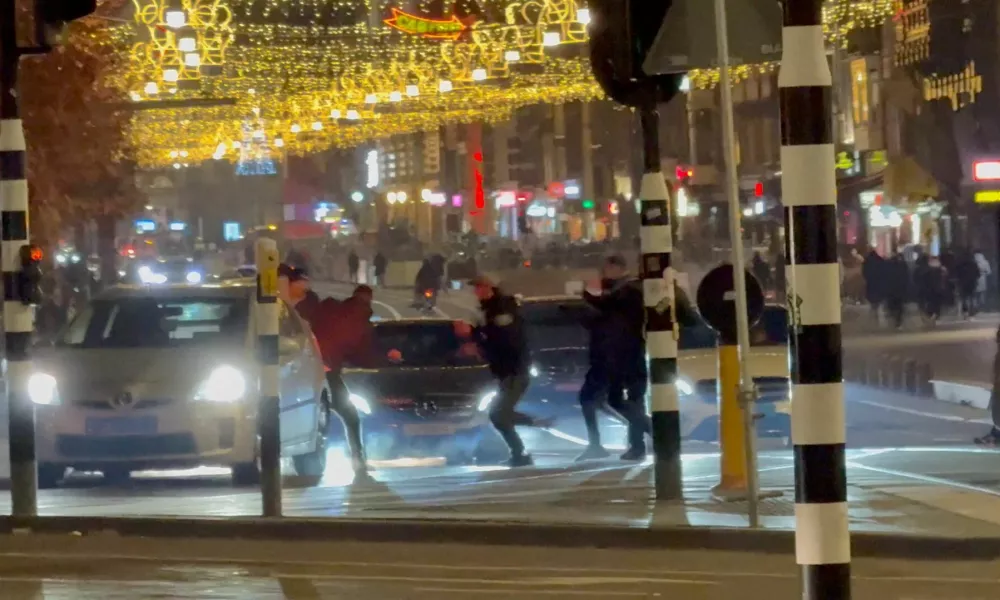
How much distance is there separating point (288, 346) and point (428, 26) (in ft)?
41.8

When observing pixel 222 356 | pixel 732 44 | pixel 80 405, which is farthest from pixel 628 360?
pixel 732 44

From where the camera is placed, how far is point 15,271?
11.3 m

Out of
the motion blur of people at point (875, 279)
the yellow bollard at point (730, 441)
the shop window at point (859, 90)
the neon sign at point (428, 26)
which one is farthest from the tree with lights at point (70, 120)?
the shop window at point (859, 90)

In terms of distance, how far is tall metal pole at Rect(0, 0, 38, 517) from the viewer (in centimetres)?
1108

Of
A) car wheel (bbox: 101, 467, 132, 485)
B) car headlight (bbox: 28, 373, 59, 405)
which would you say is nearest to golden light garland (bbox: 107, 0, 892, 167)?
car wheel (bbox: 101, 467, 132, 485)

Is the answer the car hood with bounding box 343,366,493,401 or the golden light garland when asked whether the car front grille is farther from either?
the golden light garland

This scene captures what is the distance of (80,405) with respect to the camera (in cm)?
1364

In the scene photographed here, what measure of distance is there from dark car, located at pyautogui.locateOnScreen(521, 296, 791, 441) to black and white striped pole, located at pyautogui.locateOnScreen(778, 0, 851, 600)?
420 inches

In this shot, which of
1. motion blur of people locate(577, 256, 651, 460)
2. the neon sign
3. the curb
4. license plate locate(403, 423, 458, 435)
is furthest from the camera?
the neon sign

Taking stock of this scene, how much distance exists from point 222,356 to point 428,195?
67160 mm

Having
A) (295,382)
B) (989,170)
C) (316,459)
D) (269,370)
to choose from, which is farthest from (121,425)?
(989,170)

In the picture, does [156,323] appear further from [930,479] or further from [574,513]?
[930,479]

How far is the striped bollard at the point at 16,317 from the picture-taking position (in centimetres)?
1114

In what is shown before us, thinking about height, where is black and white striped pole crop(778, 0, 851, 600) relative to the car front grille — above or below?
above
